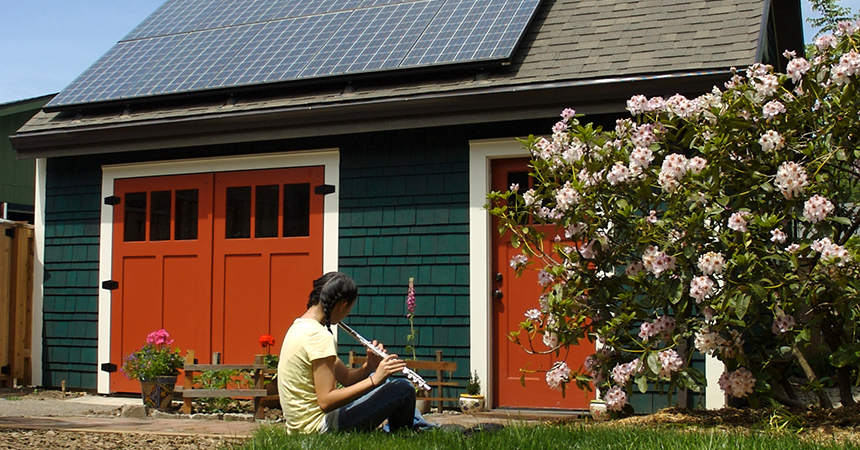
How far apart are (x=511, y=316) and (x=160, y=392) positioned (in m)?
2.87

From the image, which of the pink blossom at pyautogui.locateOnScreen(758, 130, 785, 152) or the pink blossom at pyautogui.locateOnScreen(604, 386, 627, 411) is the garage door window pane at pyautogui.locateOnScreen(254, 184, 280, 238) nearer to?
the pink blossom at pyautogui.locateOnScreen(604, 386, 627, 411)

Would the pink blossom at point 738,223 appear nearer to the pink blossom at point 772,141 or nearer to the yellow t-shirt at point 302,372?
the pink blossom at point 772,141

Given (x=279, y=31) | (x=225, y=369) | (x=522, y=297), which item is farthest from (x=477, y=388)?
(x=279, y=31)

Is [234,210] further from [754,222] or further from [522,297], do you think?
[754,222]

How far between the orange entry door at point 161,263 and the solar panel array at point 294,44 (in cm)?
95

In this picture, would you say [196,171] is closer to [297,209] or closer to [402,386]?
[297,209]

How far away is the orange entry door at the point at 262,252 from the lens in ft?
26.8

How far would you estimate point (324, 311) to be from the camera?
4367 millimetres

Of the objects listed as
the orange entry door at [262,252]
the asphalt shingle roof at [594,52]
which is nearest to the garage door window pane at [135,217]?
the asphalt shingle roof at [594,52]

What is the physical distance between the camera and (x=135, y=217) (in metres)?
8.91

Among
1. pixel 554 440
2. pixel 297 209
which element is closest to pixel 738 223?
pixel 554 440

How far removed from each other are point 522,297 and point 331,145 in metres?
2.13

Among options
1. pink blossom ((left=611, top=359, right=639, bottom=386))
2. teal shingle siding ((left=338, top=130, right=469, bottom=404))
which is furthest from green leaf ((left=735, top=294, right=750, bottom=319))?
teal shingle siding ((left=338, top=130, right=469, bottom=404))

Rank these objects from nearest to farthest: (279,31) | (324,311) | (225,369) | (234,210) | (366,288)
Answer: (324,311), (225,369), (366,288), (234,210), (279,31)
